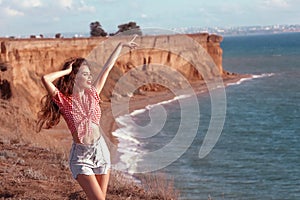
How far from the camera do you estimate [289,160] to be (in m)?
23.2

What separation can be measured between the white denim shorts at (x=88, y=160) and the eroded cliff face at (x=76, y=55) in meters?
3.40

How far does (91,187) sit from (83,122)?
0.56 meters

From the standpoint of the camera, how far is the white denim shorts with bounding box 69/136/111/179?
195 inches

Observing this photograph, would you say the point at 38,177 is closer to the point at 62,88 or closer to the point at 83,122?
the point at 62,88

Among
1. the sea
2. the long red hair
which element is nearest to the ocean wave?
the sea

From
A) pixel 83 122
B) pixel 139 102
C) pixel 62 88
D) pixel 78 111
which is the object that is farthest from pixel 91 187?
pixel 139 102

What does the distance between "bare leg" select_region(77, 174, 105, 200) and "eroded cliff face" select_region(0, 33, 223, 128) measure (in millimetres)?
3593

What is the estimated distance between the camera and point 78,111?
16.5 feet

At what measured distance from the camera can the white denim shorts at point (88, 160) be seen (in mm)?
4941

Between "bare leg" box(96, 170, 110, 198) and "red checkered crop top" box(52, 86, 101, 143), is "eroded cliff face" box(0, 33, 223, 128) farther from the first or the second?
"bare leg" box(96, 170, 110, 198)

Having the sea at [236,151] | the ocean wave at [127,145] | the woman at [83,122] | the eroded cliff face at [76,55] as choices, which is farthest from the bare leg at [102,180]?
the ocean wave at [127,145]

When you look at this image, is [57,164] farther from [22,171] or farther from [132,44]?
[132,44]

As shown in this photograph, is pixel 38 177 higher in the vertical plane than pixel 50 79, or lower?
lower

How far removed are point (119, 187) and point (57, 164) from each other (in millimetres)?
2098
